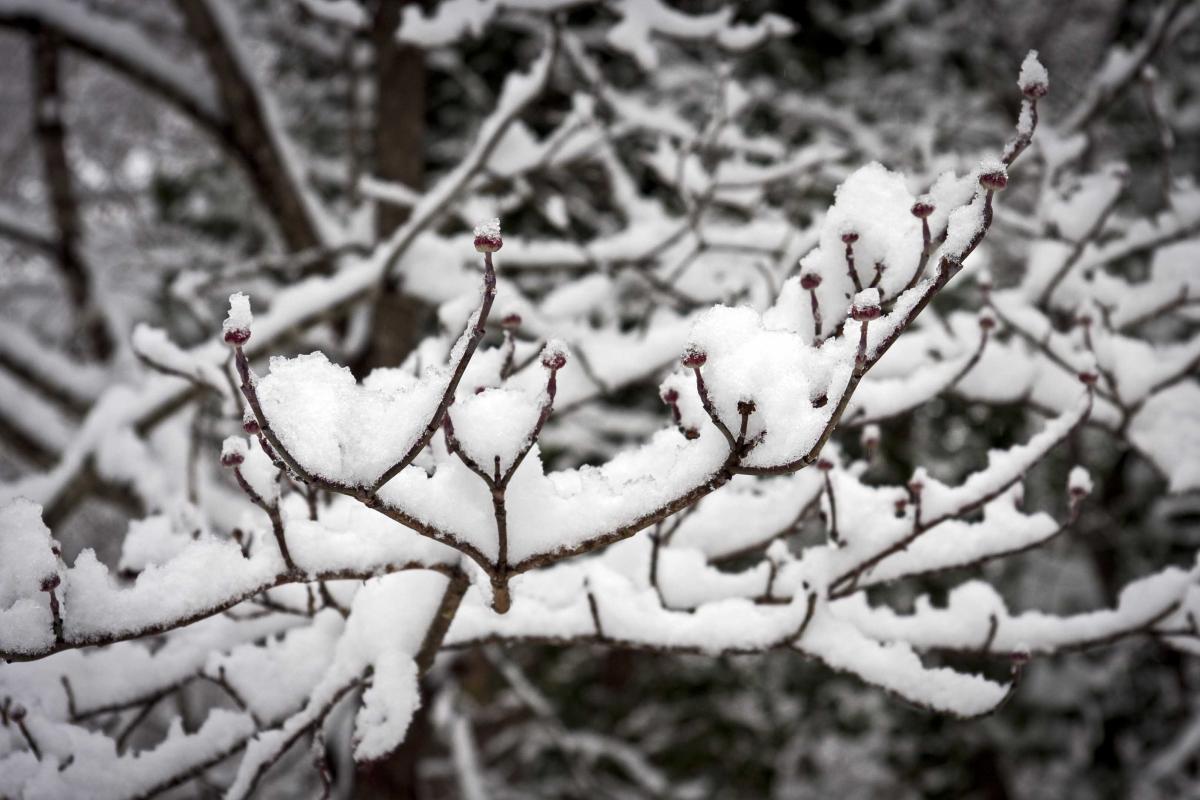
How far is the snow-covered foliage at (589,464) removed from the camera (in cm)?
85

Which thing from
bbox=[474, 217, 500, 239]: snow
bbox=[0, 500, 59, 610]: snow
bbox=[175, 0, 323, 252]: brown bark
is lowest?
bbox=[0, 500, 59, 610]: snow

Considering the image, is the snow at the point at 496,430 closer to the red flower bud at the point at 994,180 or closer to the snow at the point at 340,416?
the snow at the point at 340,416

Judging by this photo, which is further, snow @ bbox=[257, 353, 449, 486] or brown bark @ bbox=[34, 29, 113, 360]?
brown bark @ bbox=[34, 29, 113, 360]

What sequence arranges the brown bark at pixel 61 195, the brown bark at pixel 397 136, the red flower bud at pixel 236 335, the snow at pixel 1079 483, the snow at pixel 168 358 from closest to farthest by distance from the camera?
the red flower bud at pixel 236 335
the snow at pixel 1079 483
the snow at pixel 168 358
the brown bark at pixel 397 136
the brown bark at pixel 61 195

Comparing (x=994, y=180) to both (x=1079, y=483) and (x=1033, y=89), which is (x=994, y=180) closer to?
(x=1033, y=89)

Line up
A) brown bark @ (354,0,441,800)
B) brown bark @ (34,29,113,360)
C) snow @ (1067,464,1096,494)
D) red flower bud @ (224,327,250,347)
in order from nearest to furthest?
red flower bud @ (224,327,250,347) < snow @ (1067,464,1096,494) < brown bark @ (354,0,441,800) < brown bark @ (34,29,113,360)

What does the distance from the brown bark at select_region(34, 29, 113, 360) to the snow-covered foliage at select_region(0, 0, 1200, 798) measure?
0.70 m

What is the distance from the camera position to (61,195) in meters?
3.76

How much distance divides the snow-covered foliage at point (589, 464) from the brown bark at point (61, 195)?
2.29 feet

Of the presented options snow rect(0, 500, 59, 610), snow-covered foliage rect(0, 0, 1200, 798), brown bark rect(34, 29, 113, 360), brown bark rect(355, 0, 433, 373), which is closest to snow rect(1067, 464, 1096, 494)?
snow-covered foliage rect(0, 0, 1200, 798)

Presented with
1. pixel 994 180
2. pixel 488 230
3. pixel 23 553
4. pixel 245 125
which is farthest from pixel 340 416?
pixel 245 125

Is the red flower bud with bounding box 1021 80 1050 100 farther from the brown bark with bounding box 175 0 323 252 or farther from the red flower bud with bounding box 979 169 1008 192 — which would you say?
the brown bark with bounding box 175 0 323 252

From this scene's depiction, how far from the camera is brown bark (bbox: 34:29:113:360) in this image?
3605 millimetres

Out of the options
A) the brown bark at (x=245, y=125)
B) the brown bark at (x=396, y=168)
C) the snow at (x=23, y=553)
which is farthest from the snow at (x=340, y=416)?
the brown bark at (x=245, y=125)
